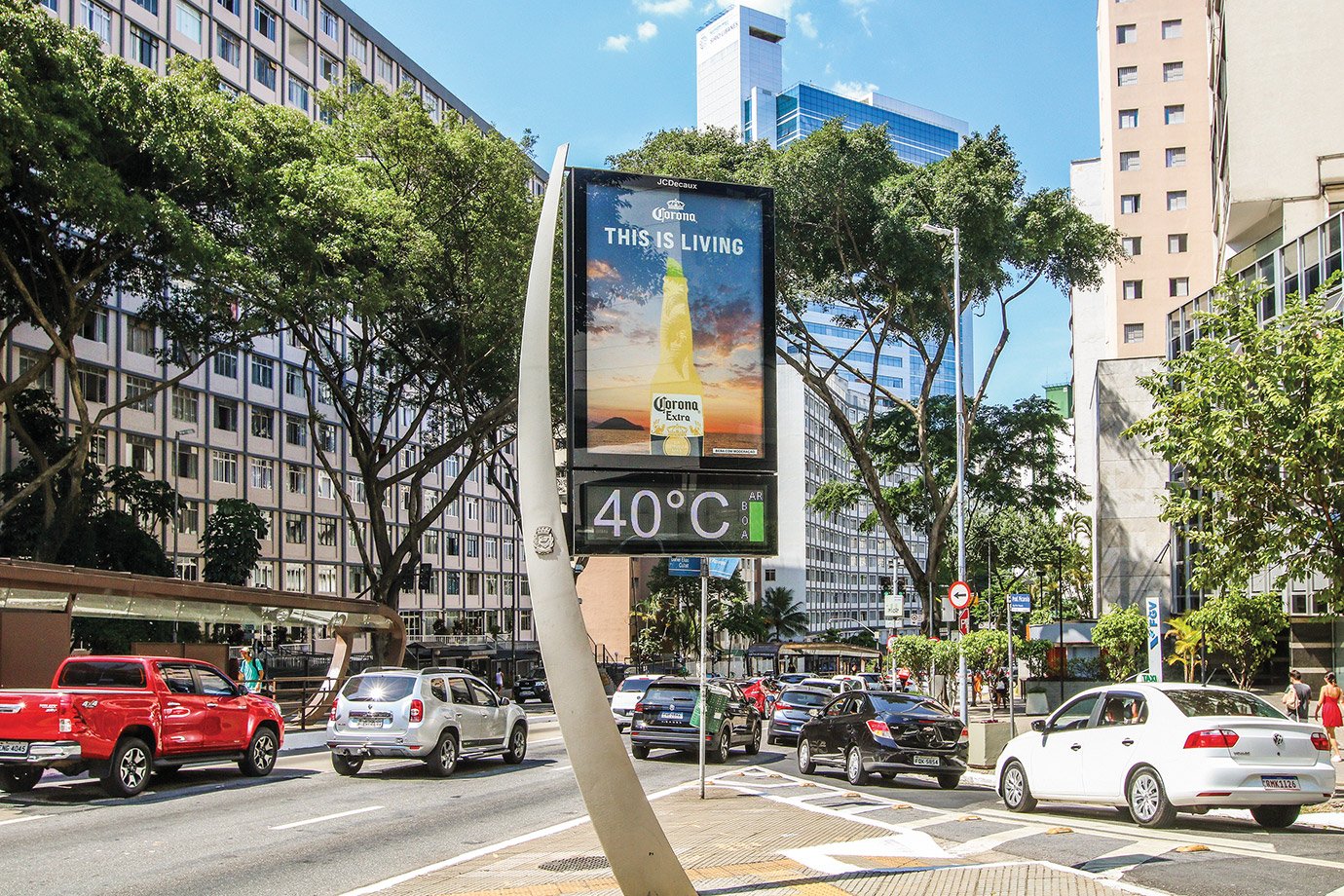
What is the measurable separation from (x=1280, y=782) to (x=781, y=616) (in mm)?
97476

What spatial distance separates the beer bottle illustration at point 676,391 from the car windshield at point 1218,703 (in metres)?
6.52

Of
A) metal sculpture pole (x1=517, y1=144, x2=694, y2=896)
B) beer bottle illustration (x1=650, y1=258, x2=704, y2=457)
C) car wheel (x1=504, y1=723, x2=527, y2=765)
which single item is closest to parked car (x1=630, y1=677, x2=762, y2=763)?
A: car wheel (x1=504, y1=723, x2=527, y2=765)

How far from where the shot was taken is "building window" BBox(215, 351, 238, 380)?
2354 inches

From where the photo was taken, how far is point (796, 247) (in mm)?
38594

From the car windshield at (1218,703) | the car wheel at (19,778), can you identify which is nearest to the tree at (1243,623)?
the car windshield at (1218,703)

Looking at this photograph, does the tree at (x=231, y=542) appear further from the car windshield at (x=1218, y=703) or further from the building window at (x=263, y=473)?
the car windshield at (x=1218, y=703)

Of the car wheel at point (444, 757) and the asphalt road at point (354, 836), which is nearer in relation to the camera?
the asphalt road at point (354, 836)

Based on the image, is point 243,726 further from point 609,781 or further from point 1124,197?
point 1124,197

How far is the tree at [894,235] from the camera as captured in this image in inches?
1431

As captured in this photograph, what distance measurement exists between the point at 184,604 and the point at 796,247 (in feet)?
66.0

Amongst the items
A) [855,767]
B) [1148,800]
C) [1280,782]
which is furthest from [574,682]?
[855,767]

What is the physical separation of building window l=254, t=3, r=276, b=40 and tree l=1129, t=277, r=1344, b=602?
187 feet

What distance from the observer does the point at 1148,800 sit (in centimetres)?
1368

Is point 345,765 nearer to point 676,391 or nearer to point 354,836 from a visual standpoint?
point 354,836
